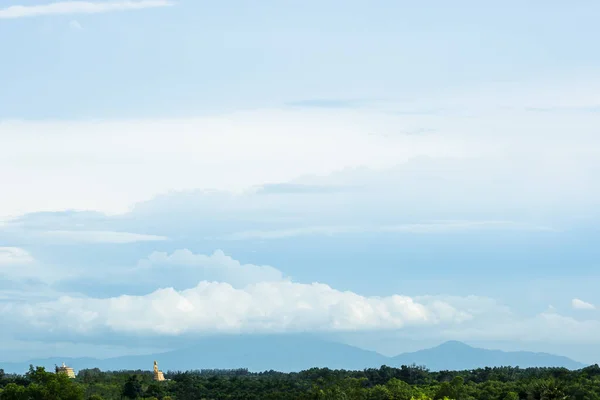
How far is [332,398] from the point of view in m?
132

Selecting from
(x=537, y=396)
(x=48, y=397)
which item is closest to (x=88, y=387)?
(x=48, y=397)

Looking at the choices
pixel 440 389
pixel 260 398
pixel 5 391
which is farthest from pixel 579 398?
pixel 5 391

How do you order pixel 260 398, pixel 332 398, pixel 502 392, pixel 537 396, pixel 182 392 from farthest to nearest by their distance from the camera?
1. pixel 182 392
2. pixel 260 398
3. pixel 502 392
4. pixel 332 398
5. pixel 537 396

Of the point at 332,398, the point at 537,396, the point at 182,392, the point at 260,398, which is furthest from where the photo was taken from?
the point at 182,392

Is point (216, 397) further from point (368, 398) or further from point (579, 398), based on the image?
point (579, 398)

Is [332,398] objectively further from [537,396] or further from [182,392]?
[182,392]

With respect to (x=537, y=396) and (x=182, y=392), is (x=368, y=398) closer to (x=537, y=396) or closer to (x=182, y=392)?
(x=537, y=396)

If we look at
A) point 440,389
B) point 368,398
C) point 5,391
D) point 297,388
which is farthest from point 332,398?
point 297,388

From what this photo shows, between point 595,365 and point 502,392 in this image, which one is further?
point 595,365

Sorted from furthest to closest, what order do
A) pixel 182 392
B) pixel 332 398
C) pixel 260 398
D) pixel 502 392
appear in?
pixel 182 392
pixel 260 398
pixel 502 392
pixel 332 398

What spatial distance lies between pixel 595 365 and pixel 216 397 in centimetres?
7715

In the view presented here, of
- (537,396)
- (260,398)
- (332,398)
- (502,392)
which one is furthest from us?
(260,398)

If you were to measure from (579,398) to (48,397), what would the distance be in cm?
7030

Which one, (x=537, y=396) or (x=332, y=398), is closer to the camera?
(x=537, y=396)
